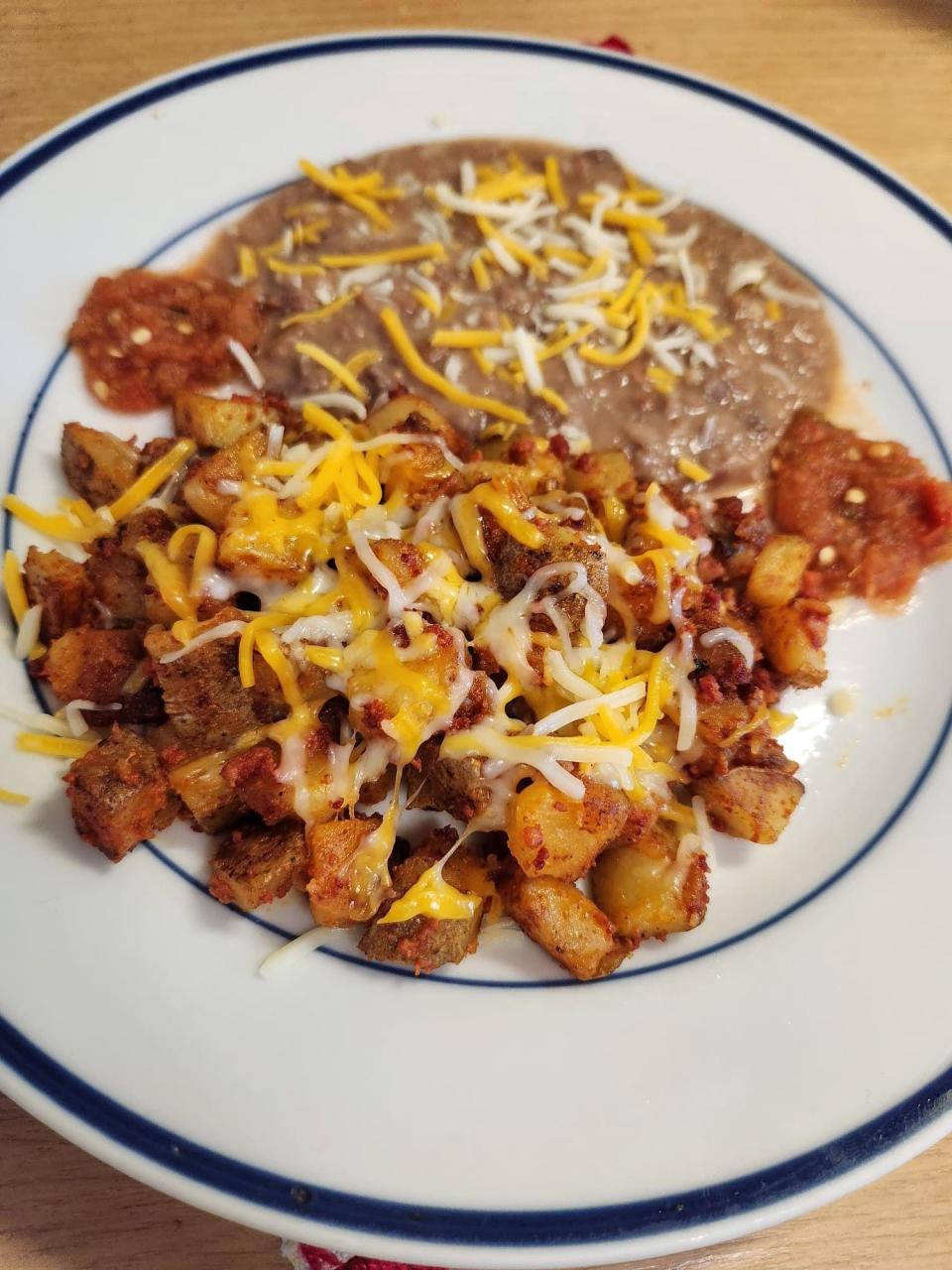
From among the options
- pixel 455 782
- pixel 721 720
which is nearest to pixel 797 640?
pixel 721 720

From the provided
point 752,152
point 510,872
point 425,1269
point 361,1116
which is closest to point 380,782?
point 510,872

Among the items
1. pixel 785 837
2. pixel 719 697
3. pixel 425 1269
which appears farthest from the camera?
pixel 785 837

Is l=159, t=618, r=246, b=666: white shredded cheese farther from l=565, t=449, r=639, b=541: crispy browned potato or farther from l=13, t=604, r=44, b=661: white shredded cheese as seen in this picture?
l=565, t=449, r=639, b=541: crispy browned potato

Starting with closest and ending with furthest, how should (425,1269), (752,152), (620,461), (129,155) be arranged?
(425,1269), (620,461), (129,155), (752,152)

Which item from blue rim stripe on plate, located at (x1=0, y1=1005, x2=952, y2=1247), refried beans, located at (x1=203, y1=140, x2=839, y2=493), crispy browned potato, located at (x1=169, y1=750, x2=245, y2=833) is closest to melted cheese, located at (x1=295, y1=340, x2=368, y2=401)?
refried beans, located at (x1=203, y1=140, x2=839, y2=493)

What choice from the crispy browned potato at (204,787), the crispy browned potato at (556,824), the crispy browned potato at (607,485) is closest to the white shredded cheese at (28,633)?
the crispy browned potato at (204,787)

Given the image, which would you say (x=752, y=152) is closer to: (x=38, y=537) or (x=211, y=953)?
(x=38, y=537)

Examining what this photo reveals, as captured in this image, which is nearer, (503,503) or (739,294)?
(503,503)

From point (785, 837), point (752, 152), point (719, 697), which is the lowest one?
point (785, 837)
